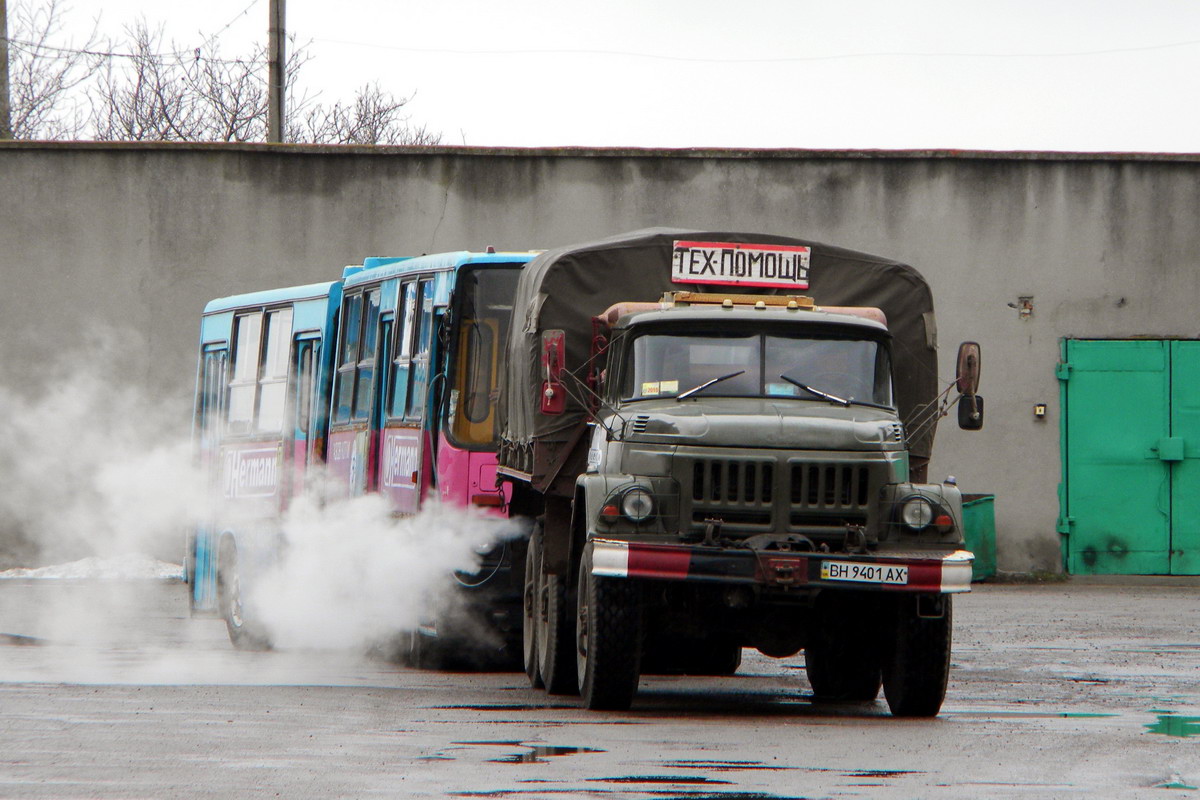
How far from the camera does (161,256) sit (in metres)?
27.2

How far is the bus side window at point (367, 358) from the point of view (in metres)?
17.0

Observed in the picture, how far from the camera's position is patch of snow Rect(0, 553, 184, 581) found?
87.4 ft

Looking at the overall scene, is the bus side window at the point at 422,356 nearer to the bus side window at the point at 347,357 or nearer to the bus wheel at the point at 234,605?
the bus side window at the point at 347,357

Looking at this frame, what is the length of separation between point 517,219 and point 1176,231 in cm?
869

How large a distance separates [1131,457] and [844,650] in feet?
47.6

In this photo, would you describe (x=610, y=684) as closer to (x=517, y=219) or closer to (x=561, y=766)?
(x=561, y=766)

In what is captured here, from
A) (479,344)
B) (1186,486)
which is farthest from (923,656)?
(1186,486)

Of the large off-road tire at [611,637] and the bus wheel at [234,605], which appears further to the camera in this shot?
the bus wheel at [234,605]

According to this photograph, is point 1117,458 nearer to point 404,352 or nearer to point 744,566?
point 404,352

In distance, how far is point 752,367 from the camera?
12.4m

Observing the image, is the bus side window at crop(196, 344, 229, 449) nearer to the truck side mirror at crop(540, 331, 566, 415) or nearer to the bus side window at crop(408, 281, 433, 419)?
the bus side window at crop(408, 281, 433, 419)

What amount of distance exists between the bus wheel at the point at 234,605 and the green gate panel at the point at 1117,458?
12.2m

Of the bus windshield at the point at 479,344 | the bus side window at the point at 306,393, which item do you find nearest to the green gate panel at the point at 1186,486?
the bus side window at the point at 306,393

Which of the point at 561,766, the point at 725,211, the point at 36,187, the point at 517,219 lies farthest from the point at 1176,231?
the point at 561,766
